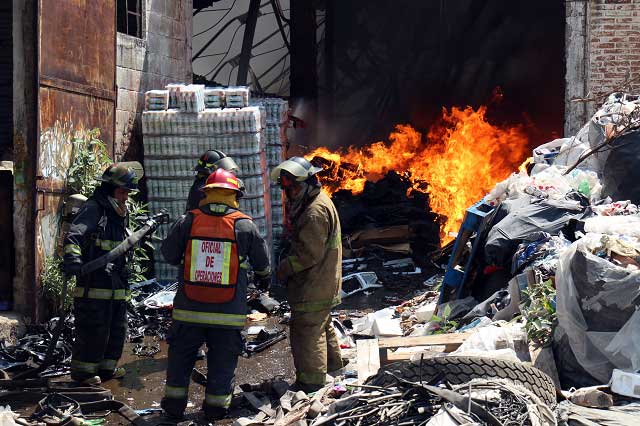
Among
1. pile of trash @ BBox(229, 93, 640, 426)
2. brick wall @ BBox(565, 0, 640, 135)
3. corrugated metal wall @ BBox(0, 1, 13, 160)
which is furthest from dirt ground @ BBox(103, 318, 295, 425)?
brick wall @ BBox(565, 0, 640, 135)

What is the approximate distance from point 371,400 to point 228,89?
22.5 ft

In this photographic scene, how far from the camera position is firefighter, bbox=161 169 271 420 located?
20.0 ft

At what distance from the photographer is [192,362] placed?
618 centimetres

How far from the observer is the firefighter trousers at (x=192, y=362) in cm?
607

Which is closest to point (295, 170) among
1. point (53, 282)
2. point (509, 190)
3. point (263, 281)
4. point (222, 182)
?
point (222, 182)

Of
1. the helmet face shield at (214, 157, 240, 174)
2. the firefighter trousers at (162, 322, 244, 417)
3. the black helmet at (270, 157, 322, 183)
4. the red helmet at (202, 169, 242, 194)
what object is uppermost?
the helmet face shield at (214, 157, 240, 174)

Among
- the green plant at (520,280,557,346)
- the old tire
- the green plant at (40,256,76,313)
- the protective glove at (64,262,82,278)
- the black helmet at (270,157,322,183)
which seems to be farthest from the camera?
the green plant at (40,256,76,313)

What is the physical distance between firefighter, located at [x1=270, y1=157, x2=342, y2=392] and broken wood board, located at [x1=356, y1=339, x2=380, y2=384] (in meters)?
0.37

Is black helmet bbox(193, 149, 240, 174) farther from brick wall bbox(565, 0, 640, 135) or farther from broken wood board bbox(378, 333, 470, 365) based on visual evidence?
brick wall bbox(565, 0, 640, 135)

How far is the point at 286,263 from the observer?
6.54m

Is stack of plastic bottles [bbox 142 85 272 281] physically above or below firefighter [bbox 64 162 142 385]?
above

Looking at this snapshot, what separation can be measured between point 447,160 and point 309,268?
30.2ft

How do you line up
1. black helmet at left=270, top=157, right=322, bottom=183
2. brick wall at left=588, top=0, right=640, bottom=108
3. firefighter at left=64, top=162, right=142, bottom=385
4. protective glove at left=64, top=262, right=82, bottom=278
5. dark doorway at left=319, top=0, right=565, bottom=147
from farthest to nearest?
dark doorway at left=319, top=0, right=565, bottom=147 → brick wall at left=588, top=0, right=640, bottom=108 → firefighter at left=64, top=162, right=142, bottom=385 → protective glove at left=64, top=262, right=82, bottom=278 → black helmet at left=270, top=157, right=322, bottom=183

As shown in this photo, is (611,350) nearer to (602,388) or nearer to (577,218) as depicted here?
(602,388)
